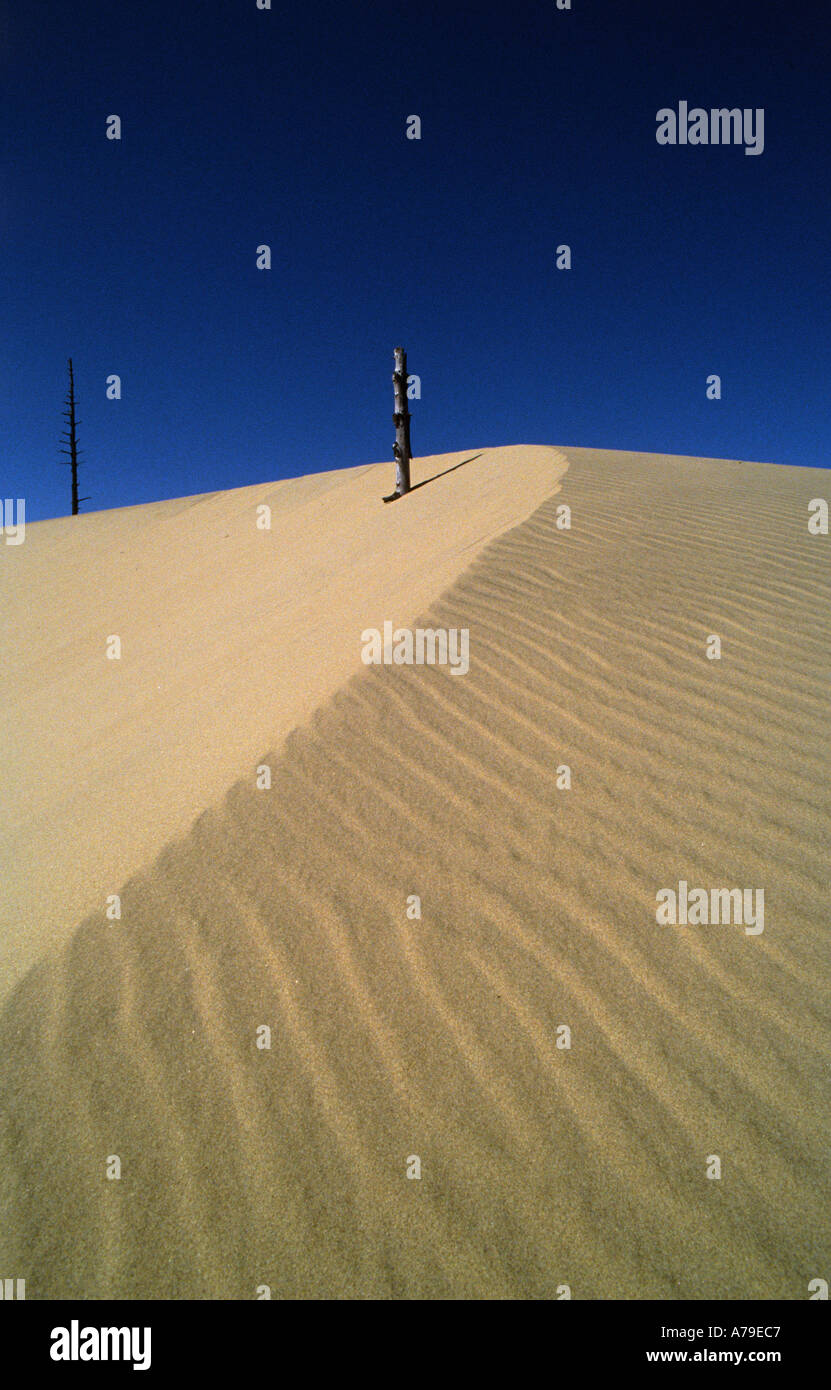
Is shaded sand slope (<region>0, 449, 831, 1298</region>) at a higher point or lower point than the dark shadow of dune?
lower

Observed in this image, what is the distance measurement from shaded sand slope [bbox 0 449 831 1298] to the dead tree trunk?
29.4 ft

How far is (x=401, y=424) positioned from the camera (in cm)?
1136

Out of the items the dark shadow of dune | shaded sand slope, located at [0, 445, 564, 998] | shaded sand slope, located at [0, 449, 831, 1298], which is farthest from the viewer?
the dark shadow of dune

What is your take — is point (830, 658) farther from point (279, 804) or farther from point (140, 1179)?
point (140, 1179)

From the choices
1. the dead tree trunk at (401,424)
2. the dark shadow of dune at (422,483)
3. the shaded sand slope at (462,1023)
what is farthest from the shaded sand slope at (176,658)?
the dead tree trunk at (401,424)

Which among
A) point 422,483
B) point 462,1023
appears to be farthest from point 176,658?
point 422,483

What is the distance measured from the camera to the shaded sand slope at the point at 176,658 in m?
2.85

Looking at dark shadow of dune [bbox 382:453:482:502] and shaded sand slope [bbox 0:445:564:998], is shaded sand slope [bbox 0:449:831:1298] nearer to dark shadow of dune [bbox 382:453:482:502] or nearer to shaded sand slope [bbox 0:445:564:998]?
shaded sand slope [bbox 0:445:564:998]

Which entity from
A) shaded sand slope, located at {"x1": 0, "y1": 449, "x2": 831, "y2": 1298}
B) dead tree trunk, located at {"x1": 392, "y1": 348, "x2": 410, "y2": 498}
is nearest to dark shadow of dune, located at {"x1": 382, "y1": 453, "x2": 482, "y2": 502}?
dead tree trunk, located at {"x1": 392, "y1": 348, "x2": 410, "y2": 498}

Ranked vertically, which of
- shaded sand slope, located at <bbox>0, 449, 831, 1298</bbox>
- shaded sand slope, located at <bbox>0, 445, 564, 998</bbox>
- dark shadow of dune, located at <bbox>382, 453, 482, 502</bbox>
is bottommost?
shaded sand slope, located at <bbox>0, 449, 831, 1298</bbox>

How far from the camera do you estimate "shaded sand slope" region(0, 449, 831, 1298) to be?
4.84ft

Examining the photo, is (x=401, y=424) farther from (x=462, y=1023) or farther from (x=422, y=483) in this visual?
(x=462, y=1023)

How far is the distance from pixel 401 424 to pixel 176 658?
7680 mm

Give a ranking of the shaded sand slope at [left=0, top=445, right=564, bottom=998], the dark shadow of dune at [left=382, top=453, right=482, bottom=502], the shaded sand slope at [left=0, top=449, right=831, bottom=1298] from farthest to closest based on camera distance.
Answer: the dark shadow of dune at [left=382, top=453, right=482, bottom=502] → the shaded sand slope at [left=0, top=445, right=564, bottom=998] → the shaded sand slope at [left=0, top=449, right=831, bottom=1298]
